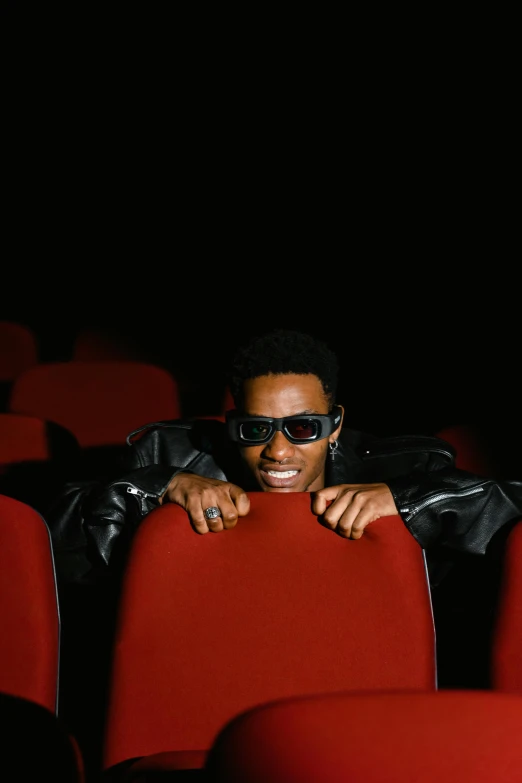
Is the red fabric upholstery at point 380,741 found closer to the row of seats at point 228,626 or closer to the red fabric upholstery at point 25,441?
the row of seats at point 228,626

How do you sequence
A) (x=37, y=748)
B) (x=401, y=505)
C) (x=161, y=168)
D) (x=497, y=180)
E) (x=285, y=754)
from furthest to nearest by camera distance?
(x=161, y=168) → (x=497, y=180) → (x=401, y=505) → (x=37, y=748) → (x=285, y=754)

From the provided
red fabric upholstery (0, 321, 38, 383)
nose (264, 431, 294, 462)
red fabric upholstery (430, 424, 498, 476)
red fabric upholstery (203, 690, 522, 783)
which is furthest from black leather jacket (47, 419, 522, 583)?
red fabric upholstery (0, 321, 38, 383)

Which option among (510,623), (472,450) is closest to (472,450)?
(472,450)

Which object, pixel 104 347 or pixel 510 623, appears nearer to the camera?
pixel 510 623

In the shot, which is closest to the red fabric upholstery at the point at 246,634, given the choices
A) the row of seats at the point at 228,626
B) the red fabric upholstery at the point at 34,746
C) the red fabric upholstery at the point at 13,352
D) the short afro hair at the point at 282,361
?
the row of seats at the point at 228,626

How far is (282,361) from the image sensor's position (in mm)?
1377

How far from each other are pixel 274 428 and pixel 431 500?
0.30 meters

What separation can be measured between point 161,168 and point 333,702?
364cm

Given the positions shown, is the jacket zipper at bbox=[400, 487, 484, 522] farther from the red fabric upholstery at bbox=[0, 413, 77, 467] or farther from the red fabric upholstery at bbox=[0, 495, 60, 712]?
the red fabric upholstery at bbox=[0, 413, 77, 467]

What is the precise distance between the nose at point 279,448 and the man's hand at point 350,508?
0.22 meters

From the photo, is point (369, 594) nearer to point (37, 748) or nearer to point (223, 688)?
point (223, 688)

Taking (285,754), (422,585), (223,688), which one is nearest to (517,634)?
(422,585)

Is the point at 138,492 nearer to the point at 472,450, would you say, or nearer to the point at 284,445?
the point at 284,445

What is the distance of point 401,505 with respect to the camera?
108 cm
